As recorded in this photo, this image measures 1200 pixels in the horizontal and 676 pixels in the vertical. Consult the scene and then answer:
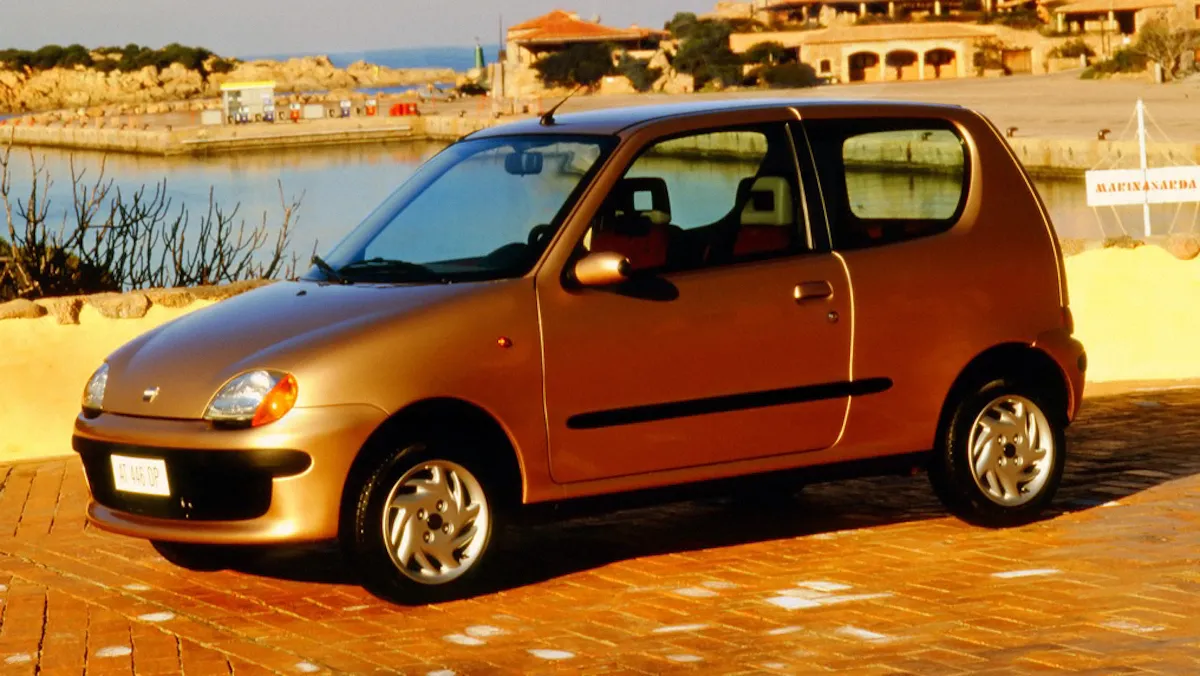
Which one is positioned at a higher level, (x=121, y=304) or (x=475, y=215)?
(x=475, y=215)

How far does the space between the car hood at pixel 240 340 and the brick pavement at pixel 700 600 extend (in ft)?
2.45

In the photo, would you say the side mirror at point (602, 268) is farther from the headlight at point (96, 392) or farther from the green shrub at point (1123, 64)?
the green shrub at point (1123, 64)

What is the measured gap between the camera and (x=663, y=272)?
7148mm

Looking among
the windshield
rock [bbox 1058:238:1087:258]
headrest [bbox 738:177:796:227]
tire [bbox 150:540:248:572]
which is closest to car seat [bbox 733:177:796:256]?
headrest [bbox 738:177:796:227]

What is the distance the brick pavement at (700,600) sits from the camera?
5.95 meters

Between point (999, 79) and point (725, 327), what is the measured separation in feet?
327

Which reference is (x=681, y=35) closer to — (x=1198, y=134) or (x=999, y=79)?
(x=999, y=79)

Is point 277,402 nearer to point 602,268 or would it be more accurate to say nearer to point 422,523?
point 422,523

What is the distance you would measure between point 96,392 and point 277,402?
1.00 m

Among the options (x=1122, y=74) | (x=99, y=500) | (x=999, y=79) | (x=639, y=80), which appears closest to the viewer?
(x=99, y=500)

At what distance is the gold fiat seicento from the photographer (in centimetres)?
655

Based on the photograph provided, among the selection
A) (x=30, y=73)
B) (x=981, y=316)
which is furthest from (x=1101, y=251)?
(x=30, y=73)

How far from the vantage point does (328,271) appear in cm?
742

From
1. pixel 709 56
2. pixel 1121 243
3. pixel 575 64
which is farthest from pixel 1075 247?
pixel 575 64
